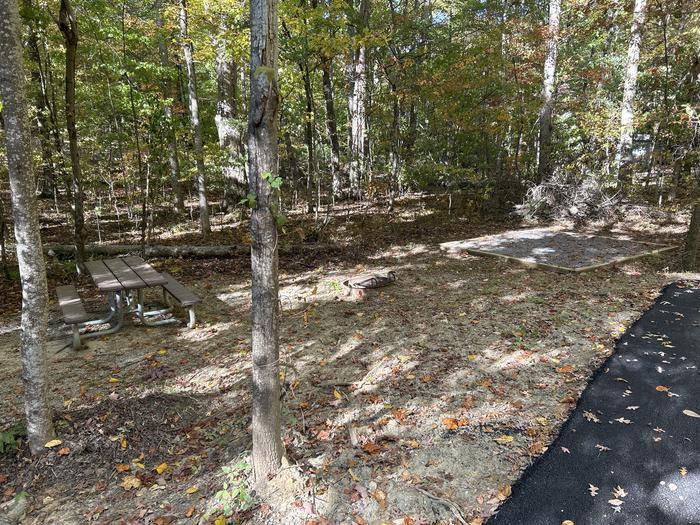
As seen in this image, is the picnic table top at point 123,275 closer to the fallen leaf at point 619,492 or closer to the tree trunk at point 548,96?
the fallen leaf at point 619,492

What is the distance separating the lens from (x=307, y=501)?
248 centimetres

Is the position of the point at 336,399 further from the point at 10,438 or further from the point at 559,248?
the point at 559,248

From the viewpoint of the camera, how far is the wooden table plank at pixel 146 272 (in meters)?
4.88

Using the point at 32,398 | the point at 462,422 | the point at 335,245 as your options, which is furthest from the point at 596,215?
the point at 32,398

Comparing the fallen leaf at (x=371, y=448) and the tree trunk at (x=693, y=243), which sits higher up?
the tree trunk at (x=693, y=243)

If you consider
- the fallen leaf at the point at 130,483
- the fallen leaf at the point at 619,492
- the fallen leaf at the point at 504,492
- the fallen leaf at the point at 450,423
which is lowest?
the fallen leaf at the point at 619,492

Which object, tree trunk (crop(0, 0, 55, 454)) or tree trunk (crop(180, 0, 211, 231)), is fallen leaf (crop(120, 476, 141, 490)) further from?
tree trunk (crop(180, 0, 211, 231))

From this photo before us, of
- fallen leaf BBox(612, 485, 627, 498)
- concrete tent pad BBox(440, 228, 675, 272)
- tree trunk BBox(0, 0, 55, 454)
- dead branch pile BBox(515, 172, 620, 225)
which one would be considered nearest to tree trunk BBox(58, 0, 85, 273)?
tree trunk BBox(0, 0, 55, 454)

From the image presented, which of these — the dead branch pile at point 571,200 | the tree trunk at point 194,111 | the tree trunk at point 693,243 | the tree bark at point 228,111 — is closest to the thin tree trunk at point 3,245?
the tree trunk at point 194,111

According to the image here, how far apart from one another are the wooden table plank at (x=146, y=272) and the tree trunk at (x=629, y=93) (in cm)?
1101

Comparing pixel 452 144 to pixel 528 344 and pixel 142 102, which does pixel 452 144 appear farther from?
pixel 528 344

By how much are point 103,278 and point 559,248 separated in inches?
322

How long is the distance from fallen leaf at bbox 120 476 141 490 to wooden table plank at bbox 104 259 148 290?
234 cm

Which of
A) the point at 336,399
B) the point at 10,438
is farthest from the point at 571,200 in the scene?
the point at 10,438
